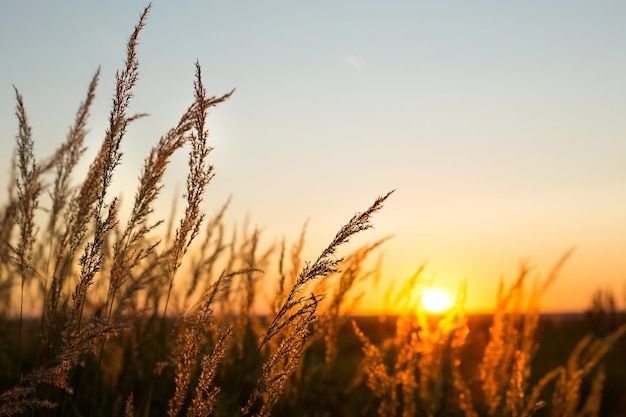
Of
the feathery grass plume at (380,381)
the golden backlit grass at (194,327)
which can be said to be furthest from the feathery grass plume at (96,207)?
the feathery grass plume at (380,381)

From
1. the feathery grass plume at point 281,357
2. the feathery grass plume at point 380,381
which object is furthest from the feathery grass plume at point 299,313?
the feathery grass plume at point 380,381

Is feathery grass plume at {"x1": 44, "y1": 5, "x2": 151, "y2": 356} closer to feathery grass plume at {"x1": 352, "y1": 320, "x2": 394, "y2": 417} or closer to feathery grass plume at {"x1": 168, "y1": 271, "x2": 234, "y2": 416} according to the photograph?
feathery grass plume at {"x1": 168, "y1": 271, "x2": 234, "y2": 416}

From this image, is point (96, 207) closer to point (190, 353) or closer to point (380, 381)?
point (190, 353)

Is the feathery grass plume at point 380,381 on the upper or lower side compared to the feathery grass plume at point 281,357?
lower

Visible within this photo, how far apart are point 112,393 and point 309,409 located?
1384mm

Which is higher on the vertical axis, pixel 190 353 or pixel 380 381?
pixel 190 353

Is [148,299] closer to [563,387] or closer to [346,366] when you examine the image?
[563,387]

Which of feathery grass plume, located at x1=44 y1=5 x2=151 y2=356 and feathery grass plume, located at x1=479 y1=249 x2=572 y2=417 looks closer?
feathery grass plume, located at x1=44 y1=5 x2=151 y2=356

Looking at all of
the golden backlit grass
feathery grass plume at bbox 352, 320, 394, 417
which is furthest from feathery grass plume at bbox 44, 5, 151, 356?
feathery grass plume at bbox 352, 320, 394, 417

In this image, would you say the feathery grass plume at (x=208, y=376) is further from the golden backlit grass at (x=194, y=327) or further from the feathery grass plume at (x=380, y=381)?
the feathery grass plume at (x=380, y=381)

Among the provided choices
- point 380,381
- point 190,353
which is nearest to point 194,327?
point 190,353

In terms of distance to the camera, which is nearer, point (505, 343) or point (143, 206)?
point (143, 206)

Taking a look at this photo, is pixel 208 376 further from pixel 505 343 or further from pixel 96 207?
pixel 505 343

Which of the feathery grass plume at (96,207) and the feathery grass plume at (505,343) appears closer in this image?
the feathery grass plume at (96,207)
